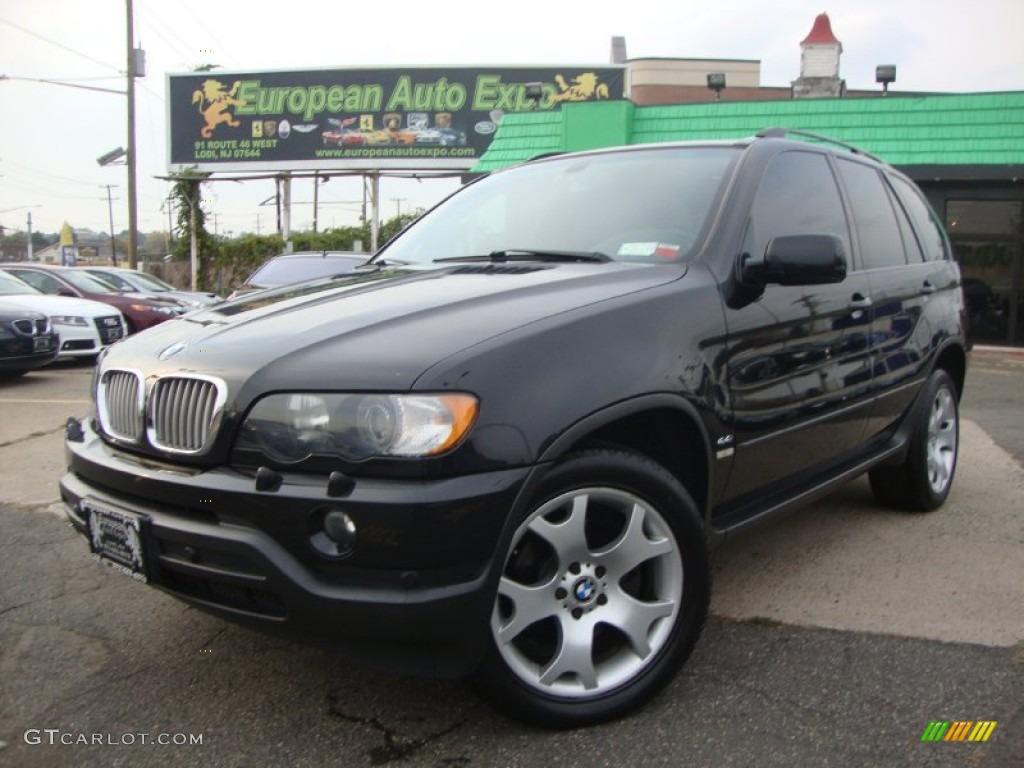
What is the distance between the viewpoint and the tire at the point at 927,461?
4344mm

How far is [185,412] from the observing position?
235cm

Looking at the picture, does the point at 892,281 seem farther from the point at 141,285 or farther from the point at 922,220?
the point at 141,285

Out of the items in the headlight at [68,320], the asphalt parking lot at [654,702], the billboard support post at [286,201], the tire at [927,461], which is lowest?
the asphalt parking lot at [654,702]

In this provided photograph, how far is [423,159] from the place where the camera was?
89.1 ft

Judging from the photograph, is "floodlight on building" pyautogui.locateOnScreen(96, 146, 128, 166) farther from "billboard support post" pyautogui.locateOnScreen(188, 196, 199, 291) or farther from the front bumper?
the front bumper

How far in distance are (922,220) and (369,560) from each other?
12.9 feet

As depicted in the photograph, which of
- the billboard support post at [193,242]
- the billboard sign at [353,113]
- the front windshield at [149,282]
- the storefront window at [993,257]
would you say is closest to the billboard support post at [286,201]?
the billboard sign at [353,113]

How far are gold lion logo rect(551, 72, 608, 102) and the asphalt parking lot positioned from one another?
23.7 metres

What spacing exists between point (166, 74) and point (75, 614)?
96.9ft

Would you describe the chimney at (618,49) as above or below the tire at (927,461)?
above

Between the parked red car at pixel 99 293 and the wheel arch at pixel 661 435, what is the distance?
1164 cm

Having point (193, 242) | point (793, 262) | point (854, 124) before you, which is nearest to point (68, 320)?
point (793, 262)

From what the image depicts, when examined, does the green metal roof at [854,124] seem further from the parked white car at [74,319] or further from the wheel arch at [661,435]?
the wheel arch at [661,435]

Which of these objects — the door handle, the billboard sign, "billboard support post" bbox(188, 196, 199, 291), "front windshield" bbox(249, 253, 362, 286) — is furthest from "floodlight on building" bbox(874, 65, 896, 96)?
"billboard support post" bbox(188, 196, 199, 291)
